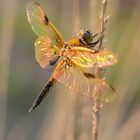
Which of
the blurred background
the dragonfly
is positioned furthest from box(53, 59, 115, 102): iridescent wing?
the blurred background

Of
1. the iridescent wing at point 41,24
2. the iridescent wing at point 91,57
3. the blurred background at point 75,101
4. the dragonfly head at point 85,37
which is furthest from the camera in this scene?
the blurred background at point 75,101

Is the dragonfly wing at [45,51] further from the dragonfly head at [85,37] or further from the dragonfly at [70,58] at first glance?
the dragonfly head at [85,37]

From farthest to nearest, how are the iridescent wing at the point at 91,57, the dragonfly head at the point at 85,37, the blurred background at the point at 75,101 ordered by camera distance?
1. the blurred background at the point at 75,101
2. the dragonfly head at the point at 85,37
3. the iridescent wing at the point at 91,57

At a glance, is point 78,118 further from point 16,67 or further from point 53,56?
point 16,67

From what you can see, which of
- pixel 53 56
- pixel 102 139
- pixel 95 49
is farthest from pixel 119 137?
pixel 95 49

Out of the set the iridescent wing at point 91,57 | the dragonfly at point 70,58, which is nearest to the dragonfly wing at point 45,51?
the dragonfly at point 70,58

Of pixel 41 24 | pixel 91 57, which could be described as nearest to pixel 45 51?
pixel 41 24

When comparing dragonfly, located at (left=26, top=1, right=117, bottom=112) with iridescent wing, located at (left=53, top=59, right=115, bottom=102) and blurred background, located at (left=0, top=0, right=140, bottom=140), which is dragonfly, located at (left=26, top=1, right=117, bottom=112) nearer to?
iridescent wing, located at (left=53, top=59, right=115, bottom=102)
